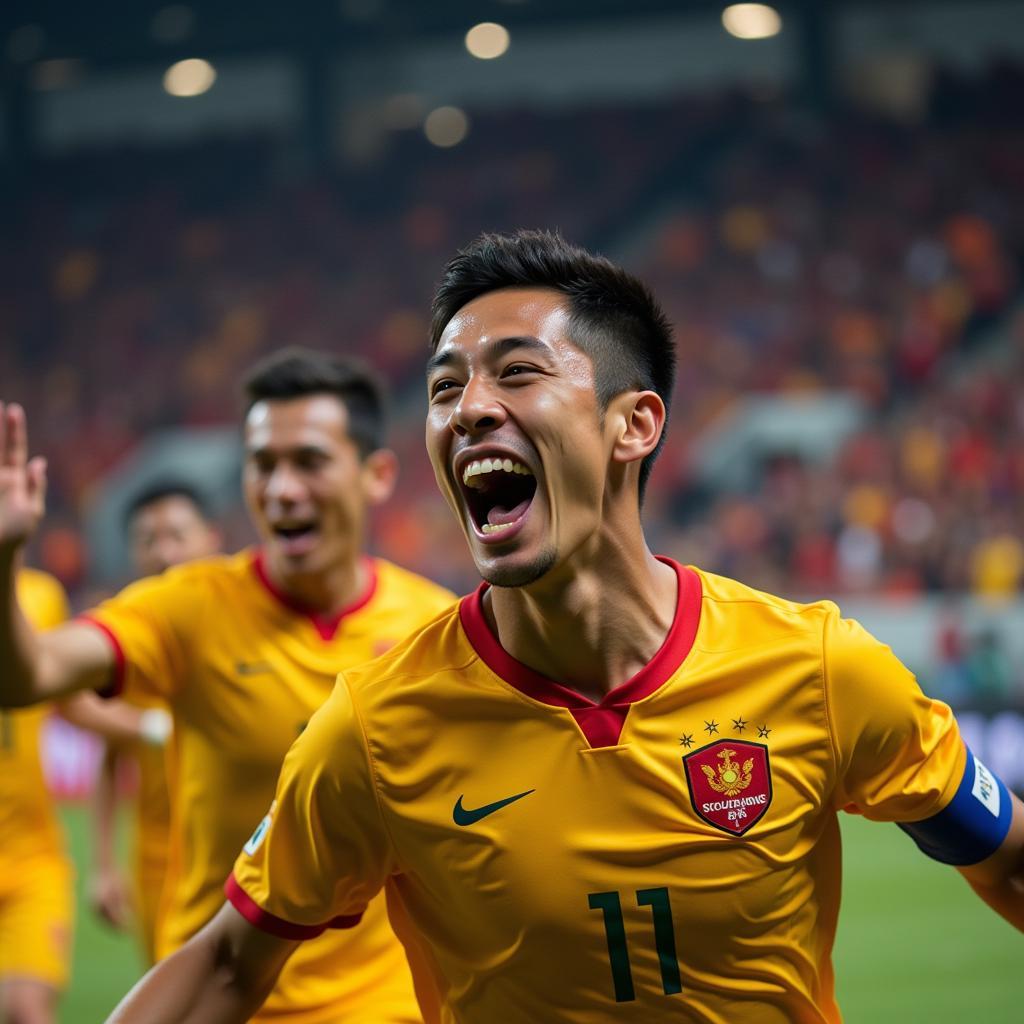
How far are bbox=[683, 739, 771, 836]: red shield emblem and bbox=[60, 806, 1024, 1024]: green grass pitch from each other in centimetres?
472

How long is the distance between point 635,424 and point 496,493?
0.34m

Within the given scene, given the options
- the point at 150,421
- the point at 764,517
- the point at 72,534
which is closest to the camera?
the point at 764,517

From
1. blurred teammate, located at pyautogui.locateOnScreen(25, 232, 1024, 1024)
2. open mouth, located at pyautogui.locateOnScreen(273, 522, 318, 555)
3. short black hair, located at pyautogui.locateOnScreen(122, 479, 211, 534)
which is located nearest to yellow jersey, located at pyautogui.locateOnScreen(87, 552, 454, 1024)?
open mouth, located at pyautogui.locateOnScreen(273, 522, 318, 555)

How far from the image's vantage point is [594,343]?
2662 mm

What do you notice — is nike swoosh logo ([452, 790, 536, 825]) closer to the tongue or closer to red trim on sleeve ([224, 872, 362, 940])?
red trim on sleeve ([224, 872, 362, 940])

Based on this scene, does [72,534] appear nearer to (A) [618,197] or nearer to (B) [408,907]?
(A) [618,197]

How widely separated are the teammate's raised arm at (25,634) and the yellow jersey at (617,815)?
1082 mm

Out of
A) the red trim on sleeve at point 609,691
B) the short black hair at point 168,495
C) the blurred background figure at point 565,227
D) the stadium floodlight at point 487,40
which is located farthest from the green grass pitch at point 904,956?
the stadium floodlight at point 487,40

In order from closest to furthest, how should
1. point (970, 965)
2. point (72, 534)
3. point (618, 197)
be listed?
point (970, 965) < point (72, 534) < point (618, 197)

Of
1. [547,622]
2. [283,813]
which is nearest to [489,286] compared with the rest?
[547,622]

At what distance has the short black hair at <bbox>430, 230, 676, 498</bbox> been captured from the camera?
266cm

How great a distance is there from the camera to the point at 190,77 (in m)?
24.9

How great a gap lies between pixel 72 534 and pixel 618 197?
1005cm

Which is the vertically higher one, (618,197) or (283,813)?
(618,197)
